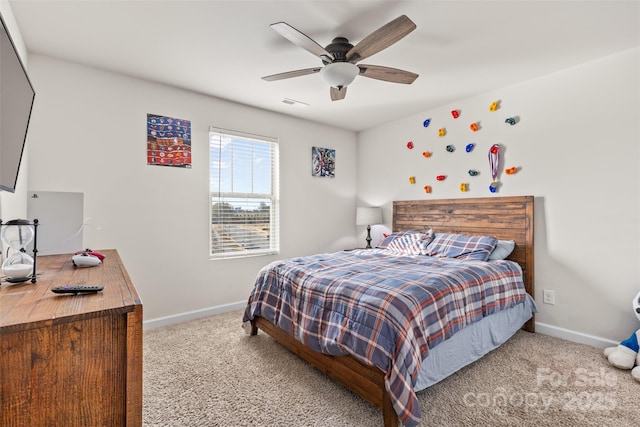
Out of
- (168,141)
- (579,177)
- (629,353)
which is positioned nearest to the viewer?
(629,353)

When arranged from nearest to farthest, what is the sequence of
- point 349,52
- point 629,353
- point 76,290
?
point 76,290 < point 349,52 < point 629,353

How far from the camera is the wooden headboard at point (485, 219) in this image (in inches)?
118

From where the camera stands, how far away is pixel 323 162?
4.43 m

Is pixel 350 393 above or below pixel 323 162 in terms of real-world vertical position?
below

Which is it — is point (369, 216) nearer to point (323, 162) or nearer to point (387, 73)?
point (323, 162)

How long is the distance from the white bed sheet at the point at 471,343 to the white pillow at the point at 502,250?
0.44 m

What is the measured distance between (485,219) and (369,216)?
4.77 ft

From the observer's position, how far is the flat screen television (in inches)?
45.0

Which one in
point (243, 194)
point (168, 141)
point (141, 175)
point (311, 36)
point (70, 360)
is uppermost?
point (311, 36)

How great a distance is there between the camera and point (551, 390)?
6.53 ft

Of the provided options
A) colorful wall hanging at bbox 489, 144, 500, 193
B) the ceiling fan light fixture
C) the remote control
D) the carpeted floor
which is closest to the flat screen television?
the remote control

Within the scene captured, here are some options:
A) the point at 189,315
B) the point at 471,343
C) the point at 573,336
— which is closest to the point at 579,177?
the point at 573,336

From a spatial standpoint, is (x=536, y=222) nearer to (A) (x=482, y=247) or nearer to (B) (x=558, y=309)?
(A) (x=482, y=247)

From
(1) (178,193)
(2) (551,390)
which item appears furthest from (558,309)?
(1) (178,193)
